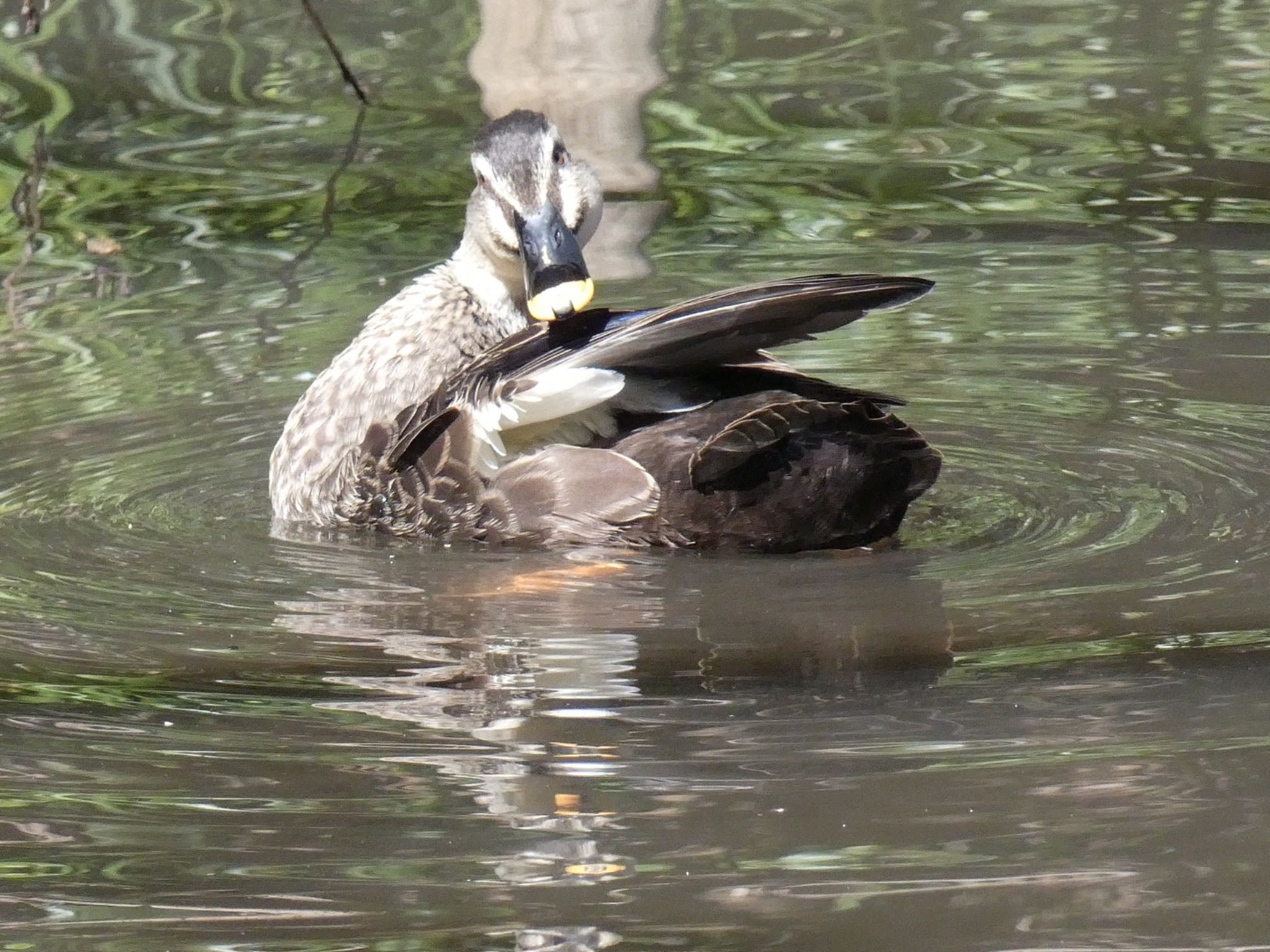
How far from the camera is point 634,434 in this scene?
5.06 m

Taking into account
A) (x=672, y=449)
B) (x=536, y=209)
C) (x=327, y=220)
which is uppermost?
(x=536, y=209)

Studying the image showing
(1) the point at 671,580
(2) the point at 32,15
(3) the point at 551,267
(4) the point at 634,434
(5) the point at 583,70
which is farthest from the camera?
(5) the point at 583,70

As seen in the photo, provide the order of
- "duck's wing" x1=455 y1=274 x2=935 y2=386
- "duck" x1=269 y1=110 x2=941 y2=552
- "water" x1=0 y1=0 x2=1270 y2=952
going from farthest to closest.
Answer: "duck" x1=269 y1=110 x2=941 y2=552, "duck's wing" x1=455 y1=274 x2=935 y2=386, "water" x1=0 y1=0 x2=1270 y2=952

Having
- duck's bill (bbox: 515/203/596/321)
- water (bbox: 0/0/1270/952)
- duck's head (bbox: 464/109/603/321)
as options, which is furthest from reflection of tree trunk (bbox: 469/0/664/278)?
duck's bill (bbox: 515/203/596/321)

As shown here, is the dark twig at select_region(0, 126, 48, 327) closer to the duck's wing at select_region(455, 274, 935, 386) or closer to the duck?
the duck

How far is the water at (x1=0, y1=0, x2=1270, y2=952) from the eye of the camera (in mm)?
3242

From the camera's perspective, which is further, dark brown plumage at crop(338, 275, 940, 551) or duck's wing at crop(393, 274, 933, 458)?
dark brown plumage at crop(338, 275, 940, 551)

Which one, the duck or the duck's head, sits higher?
the duck's head

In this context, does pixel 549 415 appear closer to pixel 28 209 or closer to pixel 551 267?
pixel 551 267

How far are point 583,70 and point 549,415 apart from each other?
5125 millimetres

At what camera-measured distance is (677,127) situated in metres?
9.82

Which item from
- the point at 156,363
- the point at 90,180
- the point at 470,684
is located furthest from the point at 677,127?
the point at 470,684

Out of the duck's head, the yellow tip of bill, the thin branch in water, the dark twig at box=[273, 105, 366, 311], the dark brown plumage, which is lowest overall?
the dark twig at box=[273, 105, 366, 311]

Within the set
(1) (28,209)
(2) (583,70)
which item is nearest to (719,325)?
(1) (28,209)
